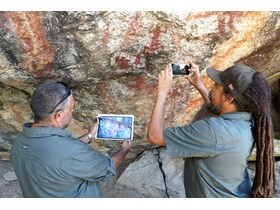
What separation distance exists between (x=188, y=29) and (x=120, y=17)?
566 mm

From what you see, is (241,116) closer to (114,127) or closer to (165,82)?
(165,82)

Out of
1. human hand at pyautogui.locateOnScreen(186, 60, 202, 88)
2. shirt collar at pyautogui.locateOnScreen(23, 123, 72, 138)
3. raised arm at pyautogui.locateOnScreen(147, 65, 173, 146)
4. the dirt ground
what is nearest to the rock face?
human hand at pyautogui.locateOnScreen(186, 60, 202, 88)

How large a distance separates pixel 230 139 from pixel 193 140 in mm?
204

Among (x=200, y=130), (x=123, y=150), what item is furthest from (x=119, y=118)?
(x=200, y=130)

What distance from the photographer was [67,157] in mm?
1951

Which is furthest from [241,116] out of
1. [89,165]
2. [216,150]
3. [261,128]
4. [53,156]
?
[53,156]

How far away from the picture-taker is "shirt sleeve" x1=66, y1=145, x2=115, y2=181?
6.46 ft

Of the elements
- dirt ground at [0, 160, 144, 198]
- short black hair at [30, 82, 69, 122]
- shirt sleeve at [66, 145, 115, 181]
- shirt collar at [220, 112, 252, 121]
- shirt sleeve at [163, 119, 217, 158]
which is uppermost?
short black hair at [30, 82, 69, 122]

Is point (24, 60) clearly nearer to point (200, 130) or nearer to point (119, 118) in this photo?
point (119, 118)

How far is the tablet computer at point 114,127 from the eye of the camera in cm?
258

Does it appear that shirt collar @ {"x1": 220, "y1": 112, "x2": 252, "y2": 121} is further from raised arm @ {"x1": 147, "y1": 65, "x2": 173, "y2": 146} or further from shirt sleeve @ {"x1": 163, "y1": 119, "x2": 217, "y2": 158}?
raised arm @ {"x1": 147, "y1": 65, "x2": 173, "y2": 146}

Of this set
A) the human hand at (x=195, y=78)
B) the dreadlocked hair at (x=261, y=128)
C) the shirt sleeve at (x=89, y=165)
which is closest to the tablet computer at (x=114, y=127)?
the shirt sleeve at (x=89, y=165)

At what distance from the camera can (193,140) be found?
197 centimetres

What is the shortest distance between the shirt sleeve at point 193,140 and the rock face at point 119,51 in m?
1.02
